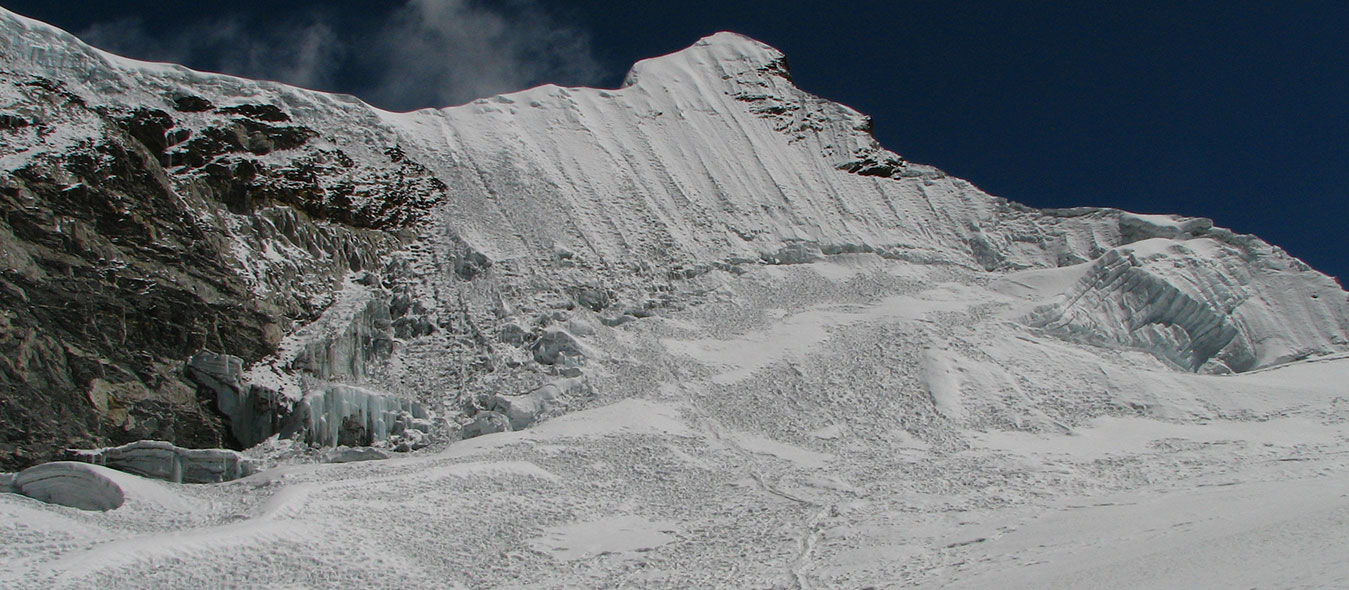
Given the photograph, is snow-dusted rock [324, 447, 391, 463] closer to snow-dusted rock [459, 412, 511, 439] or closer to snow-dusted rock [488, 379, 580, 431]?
snow-dusted rock [459, 412, 511, 439]

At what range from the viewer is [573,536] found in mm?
20781

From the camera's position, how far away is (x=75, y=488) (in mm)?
20141

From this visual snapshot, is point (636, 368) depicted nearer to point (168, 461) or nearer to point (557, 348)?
point (557, 348)

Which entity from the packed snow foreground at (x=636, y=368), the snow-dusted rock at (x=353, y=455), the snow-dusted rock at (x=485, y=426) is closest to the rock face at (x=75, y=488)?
the packed snow foreground at (x=636, y=368)

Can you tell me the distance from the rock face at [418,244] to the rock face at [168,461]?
742mm

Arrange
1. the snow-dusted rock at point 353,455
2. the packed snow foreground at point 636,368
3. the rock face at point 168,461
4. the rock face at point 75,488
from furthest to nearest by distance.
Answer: the snow-dusted rock at point 353,455 < the rock face at point 168,461 < the rock face at point 75,488 < the packed snow foreground at point 636,368

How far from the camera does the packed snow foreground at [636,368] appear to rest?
61.7 ft

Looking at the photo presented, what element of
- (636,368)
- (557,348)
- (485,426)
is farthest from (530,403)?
(636,368)

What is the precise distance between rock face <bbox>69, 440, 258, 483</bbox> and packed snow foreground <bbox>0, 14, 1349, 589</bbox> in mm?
78

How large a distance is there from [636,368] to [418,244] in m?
10.4

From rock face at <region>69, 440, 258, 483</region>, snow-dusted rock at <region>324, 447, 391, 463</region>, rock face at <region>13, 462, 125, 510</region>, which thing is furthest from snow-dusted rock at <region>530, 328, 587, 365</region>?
rock face at <region>13, 462, 125, 510</region>

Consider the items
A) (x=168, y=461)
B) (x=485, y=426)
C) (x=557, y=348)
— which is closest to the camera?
(x=168, y=461)

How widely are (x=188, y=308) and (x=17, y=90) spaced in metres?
9.20

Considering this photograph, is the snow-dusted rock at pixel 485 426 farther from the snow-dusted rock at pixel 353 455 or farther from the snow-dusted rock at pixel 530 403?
the snow-dusted rock at pixel 353 455
